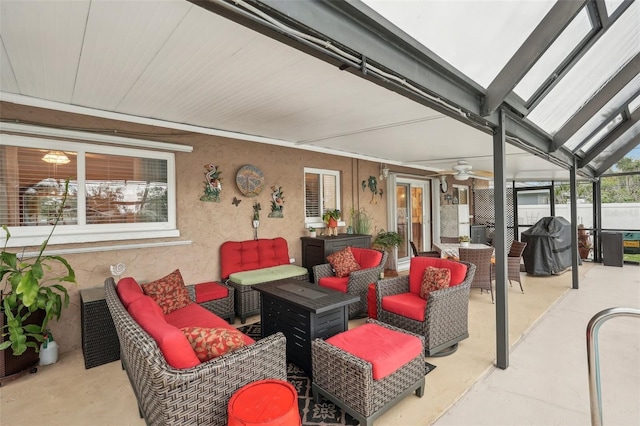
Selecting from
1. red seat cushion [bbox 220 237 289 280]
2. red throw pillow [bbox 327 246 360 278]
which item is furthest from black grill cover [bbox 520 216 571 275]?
red seat cushion [bbox 220 237 289 280]

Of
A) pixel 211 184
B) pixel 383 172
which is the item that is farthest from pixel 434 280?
pixel 383 172

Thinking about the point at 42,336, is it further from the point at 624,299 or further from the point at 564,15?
the point at 624,299

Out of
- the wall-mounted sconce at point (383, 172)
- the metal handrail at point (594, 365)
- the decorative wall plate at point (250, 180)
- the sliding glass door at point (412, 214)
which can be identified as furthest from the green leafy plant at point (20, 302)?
the sliding glass door at point (412, 214)

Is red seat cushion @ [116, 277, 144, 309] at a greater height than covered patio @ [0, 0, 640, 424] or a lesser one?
lesser

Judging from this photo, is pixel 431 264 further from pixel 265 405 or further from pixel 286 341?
pixel 265 405

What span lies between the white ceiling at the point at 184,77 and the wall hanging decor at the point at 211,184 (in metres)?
0.71

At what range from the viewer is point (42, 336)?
2891 millimetres

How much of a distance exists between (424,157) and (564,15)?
386cm

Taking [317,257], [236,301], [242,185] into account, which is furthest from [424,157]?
[236,301]

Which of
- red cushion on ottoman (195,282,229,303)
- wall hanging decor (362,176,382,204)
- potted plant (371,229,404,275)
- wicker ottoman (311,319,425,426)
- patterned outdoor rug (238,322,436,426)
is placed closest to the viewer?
wicker ottoman (311,319,425,426)

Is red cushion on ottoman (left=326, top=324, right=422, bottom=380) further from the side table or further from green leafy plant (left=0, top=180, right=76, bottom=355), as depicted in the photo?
green leafy plant (left=0, top=180, right=76, bottom=355)

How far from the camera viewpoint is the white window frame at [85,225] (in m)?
Answer: 3.07

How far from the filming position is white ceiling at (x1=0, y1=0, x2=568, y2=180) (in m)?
1.64

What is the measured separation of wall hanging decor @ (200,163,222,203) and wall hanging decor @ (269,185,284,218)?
957 millimetres
